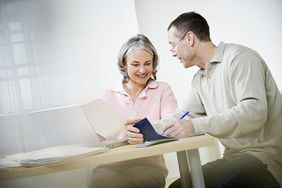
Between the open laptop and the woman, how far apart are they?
0.06 metres

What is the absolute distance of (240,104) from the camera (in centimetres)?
98

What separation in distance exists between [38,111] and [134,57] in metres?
0.35

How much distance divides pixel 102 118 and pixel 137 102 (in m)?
0.21

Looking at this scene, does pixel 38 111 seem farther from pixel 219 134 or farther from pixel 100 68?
pixel 219 134

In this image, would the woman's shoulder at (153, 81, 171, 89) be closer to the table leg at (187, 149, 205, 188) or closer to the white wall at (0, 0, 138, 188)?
the white wall at (0, 0, 138, 188)

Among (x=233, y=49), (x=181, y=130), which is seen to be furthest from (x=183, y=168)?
(x=233, y=49)

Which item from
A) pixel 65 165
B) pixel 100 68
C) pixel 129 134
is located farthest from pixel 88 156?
pixel 100 68

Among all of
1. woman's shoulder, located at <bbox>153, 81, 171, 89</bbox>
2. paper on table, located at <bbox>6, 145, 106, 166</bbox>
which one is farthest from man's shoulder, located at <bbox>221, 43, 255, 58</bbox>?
paper on table, located at <bbox>6, 145, 106, 166</bbox>

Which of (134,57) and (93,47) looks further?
(134,57)

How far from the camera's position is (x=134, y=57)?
1.14 metres

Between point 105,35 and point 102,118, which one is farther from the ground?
point 105,35

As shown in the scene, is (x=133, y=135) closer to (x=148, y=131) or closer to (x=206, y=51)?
(x=148, y=131)

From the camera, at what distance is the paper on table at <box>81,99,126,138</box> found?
3.22 ft

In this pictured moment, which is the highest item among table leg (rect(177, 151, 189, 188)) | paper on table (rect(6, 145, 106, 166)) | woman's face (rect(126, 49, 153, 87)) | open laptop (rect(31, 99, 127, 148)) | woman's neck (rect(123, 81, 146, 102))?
woman's face (rect(126, 49, 153, 87))
